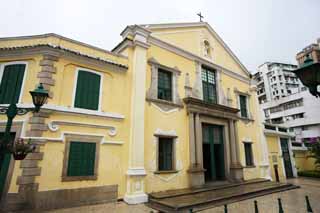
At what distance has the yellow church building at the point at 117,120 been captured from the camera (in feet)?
20.9

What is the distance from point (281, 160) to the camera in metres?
15.2

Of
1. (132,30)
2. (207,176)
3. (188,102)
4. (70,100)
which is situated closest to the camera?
(70,100)

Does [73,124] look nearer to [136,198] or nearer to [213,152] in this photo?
[136,198]

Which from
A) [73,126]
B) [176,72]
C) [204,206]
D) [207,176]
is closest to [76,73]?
[73,126]

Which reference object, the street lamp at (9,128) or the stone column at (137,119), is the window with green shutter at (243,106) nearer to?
the stone column at (137,119)

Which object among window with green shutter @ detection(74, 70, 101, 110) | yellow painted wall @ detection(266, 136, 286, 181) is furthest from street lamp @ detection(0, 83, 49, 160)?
yellow painted wall @ detection(266, 136, 286, 181)

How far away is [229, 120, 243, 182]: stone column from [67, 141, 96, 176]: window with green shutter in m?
7.87

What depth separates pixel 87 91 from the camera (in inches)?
301

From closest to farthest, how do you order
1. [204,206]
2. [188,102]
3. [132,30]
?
[204,206]
[132,30]
[188,102]

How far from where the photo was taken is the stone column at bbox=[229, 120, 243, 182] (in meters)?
10.7

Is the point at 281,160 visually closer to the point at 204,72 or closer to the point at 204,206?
the point at 204,72

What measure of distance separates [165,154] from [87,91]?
4.54 meters

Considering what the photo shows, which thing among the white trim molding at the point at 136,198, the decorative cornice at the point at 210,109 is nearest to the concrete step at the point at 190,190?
the white trim molding at the point at 136,198

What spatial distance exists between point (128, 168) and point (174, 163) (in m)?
2.39
